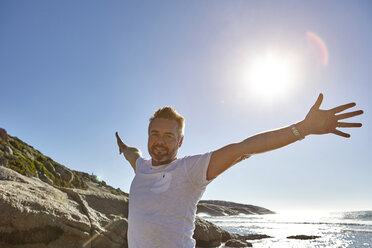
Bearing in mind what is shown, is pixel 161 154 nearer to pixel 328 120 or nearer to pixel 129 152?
pixel 328 120

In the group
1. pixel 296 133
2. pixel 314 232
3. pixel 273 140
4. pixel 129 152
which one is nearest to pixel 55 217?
pixel 129 152

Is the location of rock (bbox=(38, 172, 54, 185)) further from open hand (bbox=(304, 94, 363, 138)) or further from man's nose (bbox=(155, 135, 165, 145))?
open hand (bbox=(304, 94, 363, 138))

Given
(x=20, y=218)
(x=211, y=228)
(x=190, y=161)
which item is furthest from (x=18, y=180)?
(x=211, y=228)

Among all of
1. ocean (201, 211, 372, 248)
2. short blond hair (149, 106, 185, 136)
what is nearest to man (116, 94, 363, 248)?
short blond hair (149, 106, 185, 136)

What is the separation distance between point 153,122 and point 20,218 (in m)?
4.40

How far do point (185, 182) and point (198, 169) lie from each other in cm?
16

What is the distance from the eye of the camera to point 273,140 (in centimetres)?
211

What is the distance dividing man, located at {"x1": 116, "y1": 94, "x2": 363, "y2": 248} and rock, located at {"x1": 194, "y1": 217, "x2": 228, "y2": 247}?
9.88 metres

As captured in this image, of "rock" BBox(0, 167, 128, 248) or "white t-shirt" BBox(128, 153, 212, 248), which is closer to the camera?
"white t-shirt" BBox(128, 153, 212, 248)

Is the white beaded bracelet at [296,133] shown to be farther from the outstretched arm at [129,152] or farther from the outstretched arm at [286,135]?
the outstretched arm at [129,152]

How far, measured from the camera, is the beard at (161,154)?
2.54 meters

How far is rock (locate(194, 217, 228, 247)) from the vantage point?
11.7m

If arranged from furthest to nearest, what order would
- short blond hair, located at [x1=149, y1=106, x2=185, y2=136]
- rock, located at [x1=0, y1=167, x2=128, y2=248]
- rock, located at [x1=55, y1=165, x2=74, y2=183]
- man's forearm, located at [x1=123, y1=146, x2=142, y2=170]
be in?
rock, located at [x1=55, y1=165, x2=74, y2=183], rock, located at [x1=0, y1=167, x2=128, y2=248], man's forearm, located at [x1=123, y1=146, x2=142, y2=170], short blond hair, located at [x1=149, y1=106, x2=185, y2=136]

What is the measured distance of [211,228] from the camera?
12477 mm
